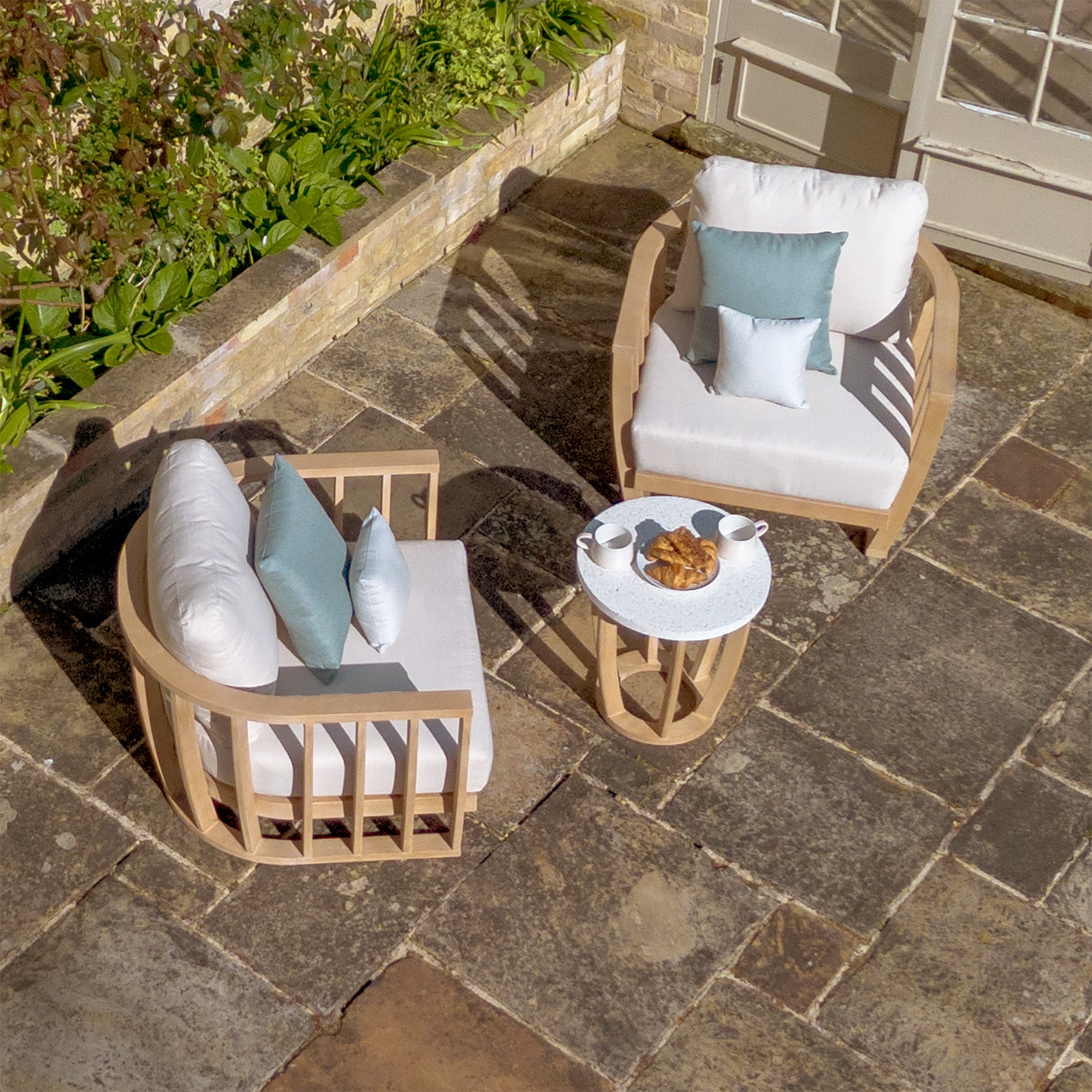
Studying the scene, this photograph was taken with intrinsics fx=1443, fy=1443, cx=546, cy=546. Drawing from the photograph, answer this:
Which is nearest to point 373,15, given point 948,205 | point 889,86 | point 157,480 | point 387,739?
point 889,86

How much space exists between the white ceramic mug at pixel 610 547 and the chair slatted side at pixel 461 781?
628mm

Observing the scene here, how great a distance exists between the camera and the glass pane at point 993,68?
198 inches

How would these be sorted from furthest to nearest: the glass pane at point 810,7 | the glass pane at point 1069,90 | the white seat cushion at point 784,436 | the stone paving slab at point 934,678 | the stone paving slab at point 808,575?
the glass pane at point 810,7, the glass pane at point 1069,90, the stone paving slab at point 808,575, the white seat cushion at point 784,436, the stone paving slab at point 934,678

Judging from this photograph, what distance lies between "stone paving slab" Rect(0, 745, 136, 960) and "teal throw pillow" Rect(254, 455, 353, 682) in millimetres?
752

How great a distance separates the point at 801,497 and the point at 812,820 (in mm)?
970

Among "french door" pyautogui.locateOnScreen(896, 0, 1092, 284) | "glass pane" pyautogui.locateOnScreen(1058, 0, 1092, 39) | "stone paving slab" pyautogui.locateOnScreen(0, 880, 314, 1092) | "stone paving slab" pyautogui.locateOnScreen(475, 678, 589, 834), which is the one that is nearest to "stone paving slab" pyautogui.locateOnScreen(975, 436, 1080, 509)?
"french door" pyautogui.locateOnScreen(896, 0, 1092, 284)

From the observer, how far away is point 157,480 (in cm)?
341

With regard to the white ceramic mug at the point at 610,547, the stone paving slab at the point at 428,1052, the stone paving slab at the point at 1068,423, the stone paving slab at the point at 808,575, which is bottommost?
the stone paving slab at the point at 428,1052

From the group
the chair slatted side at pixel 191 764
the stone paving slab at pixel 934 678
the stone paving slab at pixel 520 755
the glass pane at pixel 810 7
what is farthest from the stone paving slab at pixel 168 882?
the glass pane at pixel 810 7

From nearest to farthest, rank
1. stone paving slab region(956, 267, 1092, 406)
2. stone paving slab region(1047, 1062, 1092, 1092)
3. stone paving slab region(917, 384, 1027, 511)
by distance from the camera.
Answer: stone paving slab region(1047, 1062, 1092, 1092) < stone paving slab region(917, 384, 1027, 511) < stone paving slab region(956, 267, 1092, 406)

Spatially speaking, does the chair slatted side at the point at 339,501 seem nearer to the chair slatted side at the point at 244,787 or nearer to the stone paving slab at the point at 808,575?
the chair slatted side at the point at 244,787

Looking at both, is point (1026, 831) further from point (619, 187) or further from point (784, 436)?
point (619, 187)

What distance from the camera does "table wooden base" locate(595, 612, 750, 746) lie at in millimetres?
3873

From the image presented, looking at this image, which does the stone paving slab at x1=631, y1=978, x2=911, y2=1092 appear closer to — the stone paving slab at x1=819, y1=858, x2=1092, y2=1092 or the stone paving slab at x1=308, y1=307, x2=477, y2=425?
the stone paving slab at x1=819, y1=858, x2=1092, y2=1092
